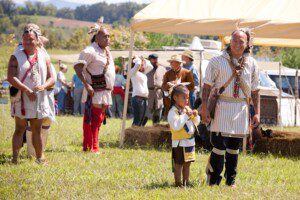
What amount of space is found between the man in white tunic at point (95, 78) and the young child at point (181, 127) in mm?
3100

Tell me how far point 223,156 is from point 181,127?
2.17 ft

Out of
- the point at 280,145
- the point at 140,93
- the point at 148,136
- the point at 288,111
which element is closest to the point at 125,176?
the point at 148,136

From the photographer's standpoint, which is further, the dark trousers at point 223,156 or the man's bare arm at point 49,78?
the man's bare arm at point 49,78

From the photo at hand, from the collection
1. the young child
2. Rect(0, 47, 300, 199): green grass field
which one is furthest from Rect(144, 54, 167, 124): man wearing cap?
the young child

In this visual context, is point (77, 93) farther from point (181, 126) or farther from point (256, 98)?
point (181, 126)

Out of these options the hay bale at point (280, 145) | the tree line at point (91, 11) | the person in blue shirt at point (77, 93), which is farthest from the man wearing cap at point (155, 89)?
the tree line at point (91, 11)

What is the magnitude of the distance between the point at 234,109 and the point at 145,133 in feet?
15.0

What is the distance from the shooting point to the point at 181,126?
7.41 meters

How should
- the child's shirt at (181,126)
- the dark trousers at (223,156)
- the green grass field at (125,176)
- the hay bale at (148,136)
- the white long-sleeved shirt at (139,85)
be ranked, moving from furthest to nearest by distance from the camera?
the white long-sleeved shirt at (139,85) → the hay bale at (148,136) → the dark trousers at (223,156) → the child's shirt at (181,126) → the green grass field at (125,176)

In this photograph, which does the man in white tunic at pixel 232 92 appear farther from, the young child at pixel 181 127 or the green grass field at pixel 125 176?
the green grass field at pixel 125 176

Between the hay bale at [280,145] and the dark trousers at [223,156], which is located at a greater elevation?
the dark trousers at [223,156]

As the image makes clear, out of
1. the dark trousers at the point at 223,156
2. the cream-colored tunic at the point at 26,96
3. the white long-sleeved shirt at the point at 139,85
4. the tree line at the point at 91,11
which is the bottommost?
→ the dark trousers at the point at 223,156

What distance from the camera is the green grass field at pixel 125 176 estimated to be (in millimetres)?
7180

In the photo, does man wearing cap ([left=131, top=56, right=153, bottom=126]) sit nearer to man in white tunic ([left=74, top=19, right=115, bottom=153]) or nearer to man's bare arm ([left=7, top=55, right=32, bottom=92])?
man in white tunic ([left=74, top=19, right=115, bottom=153])
